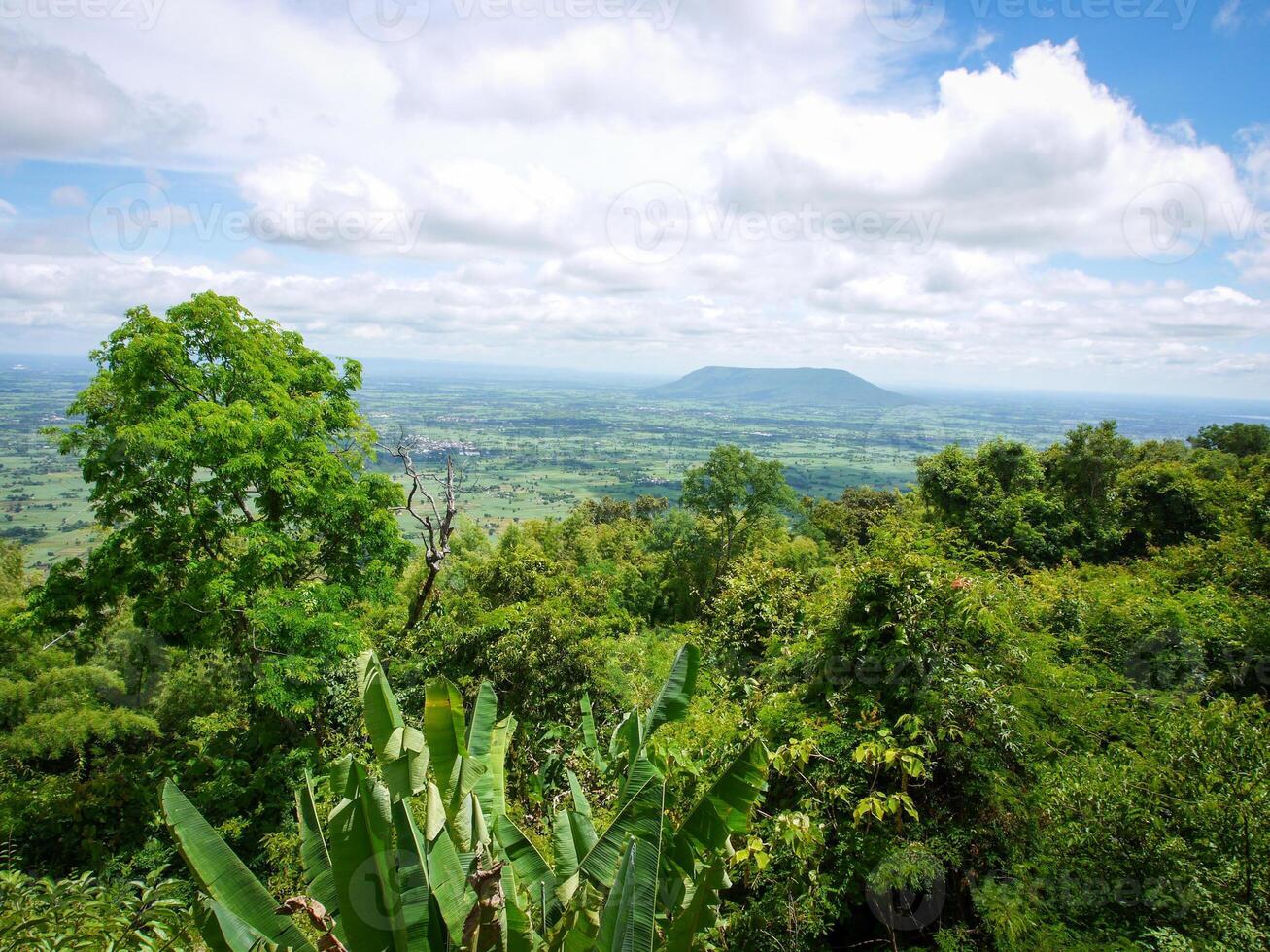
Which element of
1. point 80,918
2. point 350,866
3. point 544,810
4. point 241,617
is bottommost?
point 544,810

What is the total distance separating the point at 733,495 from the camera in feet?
82.8

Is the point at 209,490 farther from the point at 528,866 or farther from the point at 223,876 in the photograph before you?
the point at 528,866

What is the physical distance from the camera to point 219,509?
31.6 feet

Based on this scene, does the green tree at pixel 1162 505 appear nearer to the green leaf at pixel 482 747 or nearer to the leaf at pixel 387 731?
→ the green leaf at pixel 482 747

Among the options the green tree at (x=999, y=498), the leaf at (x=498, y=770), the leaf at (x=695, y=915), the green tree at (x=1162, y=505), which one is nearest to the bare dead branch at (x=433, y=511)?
the leaf at (x=498, y=770)

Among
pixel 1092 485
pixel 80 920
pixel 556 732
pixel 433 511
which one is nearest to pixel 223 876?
pixel 80 920

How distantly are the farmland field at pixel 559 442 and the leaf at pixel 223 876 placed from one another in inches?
348

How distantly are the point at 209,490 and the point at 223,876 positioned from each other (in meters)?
7.90

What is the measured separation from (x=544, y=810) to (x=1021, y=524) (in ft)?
57.9

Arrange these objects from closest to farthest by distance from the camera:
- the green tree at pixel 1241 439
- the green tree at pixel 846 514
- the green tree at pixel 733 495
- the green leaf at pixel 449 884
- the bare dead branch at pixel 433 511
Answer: the green leaf at pixel 449 884 < the bare dead branch at pixel 433 511 < the green tree at pixel 733 495 < the green tree at pixel 1241 439 < the green tree at pixel 846 514

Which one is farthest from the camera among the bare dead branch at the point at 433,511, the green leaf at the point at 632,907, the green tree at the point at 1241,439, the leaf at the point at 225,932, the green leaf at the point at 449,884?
the green tree at the point at 1241,439

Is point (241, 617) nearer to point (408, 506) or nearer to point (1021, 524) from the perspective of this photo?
point (408, 506)

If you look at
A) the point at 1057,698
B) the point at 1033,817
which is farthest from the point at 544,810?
the point at 1057,698

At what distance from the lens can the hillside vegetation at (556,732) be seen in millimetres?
3324
